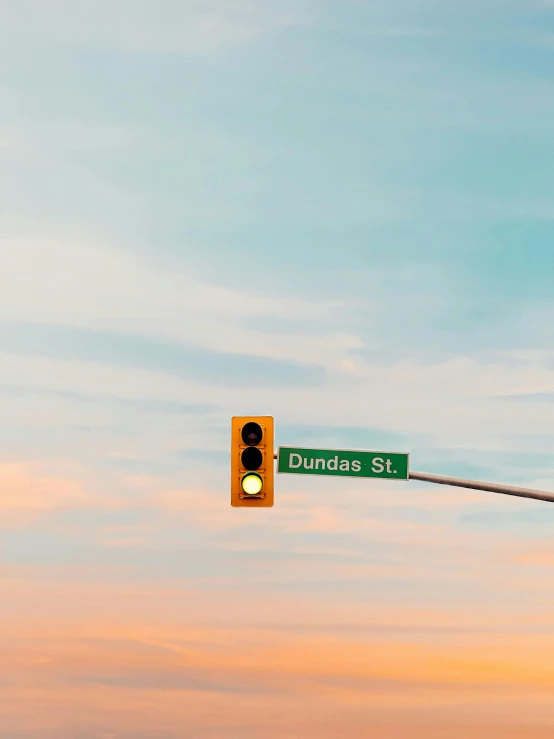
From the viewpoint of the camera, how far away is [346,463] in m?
16.5

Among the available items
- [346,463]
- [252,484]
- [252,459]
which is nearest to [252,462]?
[252,459]

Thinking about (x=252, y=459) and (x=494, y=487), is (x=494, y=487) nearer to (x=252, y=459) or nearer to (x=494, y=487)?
(x=494, y=487)

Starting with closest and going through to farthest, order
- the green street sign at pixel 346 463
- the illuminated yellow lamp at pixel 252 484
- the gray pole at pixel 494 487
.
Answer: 1. the illuminated yellow lamp at pixel 252 484
2. the gray pole at pixel 494 487
3. the green street sign at pixel 346 463

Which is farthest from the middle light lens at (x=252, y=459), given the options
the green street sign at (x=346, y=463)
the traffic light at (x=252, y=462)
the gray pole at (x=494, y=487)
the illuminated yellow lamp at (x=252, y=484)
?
the gray pole at (x=494, y=487)

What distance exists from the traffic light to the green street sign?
3.59 ft

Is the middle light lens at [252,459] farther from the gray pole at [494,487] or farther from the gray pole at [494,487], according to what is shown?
the gray pole at [494,487]

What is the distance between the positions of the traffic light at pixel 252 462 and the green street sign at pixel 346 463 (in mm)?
1094

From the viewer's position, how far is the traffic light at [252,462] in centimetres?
1502

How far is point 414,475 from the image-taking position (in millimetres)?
16047

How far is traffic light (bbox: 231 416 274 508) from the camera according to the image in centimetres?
1502

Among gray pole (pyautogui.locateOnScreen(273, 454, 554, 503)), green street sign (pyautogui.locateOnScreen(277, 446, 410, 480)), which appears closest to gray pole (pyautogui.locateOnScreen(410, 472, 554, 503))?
gray pole (pyautogui.locateOnScreen(273, 454, 554, 503))

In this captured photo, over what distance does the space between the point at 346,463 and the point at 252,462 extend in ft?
6.67

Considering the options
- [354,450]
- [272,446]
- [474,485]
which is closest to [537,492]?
[474,485]

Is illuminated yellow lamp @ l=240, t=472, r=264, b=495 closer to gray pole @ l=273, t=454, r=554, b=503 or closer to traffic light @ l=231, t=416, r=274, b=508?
traffic light @ l=231, t=416, r=274, b=508
